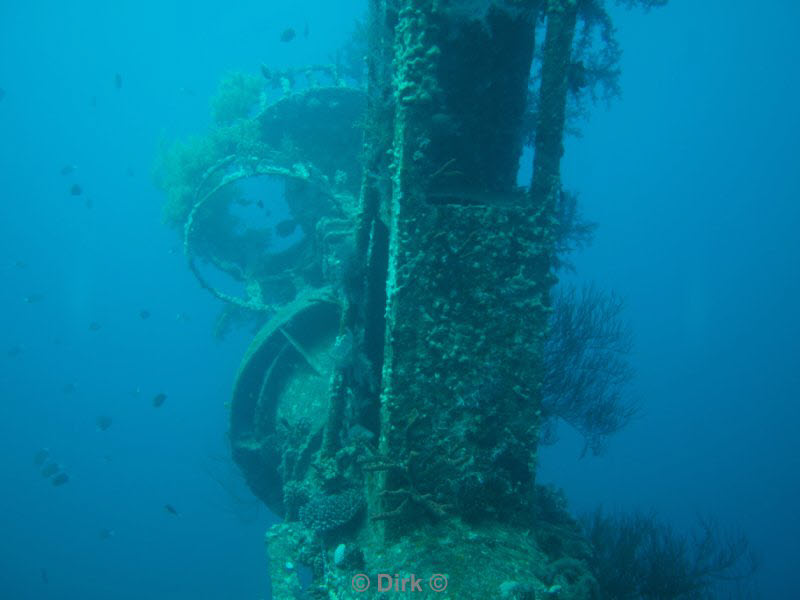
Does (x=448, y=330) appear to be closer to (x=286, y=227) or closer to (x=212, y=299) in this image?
(x=286, y=227)

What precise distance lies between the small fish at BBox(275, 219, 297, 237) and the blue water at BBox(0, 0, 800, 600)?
12.9 feet

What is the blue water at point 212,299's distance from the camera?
35.8 meters

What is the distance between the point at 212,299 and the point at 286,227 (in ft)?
214

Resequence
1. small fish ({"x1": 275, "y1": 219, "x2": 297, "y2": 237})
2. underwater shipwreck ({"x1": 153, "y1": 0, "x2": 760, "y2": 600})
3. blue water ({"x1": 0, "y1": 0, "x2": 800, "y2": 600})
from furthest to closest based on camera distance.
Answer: blue water ({"x1": 0, "y1": 0, "x2": 800, "y2": 600}), small fish ({"x1": 275, "y1": 219, "x2": 297, "y2": 237}), underwater shipwreck ({"x1": 153, "y1": 0, "x2": 760, "y2": 600})

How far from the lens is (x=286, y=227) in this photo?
995cm

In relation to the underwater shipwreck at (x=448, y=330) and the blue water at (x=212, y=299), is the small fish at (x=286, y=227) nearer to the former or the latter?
the blue water at (x=212, y=299)

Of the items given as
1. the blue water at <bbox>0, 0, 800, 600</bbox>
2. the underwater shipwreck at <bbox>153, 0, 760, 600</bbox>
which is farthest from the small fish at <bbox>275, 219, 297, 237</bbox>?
the underwater shipwreck at <bbox>153, 0, 760, 600</bbox>

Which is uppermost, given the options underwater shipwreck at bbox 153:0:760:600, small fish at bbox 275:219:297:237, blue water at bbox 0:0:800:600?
blue water at bbox 0:0:800:600

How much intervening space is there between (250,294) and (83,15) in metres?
192

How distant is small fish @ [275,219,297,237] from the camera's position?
32.3ft

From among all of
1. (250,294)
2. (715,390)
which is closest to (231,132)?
(250,294)

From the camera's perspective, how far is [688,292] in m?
74.1

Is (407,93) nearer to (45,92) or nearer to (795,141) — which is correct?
(795,141)

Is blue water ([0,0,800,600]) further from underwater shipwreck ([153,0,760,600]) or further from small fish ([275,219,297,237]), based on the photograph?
underwater shipwreck ([153,0,760,600])
